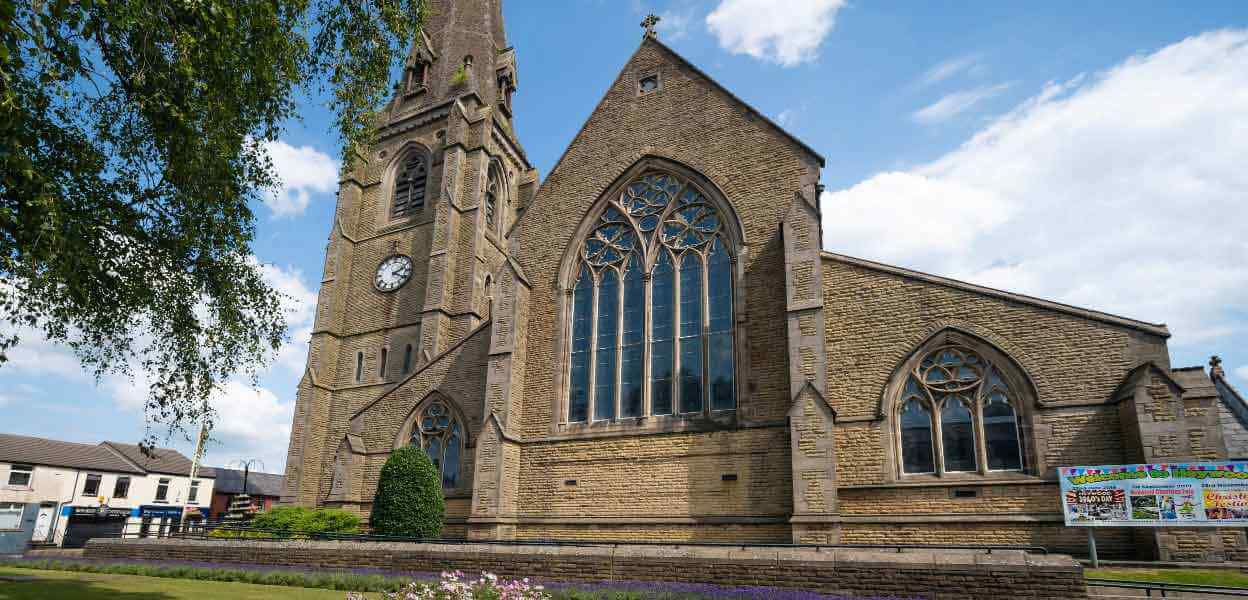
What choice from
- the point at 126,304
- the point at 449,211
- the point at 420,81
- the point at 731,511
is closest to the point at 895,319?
the point at 731,511

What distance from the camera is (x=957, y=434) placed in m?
15.4

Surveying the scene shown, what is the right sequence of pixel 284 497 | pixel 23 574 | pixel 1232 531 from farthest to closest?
pixel 284 497 → pixel 23 574 → pixel 1232 531

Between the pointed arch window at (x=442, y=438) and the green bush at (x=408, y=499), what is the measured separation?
7.18 feet

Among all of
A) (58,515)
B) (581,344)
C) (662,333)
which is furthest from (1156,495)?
(58,515)

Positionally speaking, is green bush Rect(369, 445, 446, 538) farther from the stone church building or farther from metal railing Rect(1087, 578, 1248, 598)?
metal railing Rect(1087, 578, 1248, 598)

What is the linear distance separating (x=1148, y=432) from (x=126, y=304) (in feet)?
58.7

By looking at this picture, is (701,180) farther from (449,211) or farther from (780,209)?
(449,211)

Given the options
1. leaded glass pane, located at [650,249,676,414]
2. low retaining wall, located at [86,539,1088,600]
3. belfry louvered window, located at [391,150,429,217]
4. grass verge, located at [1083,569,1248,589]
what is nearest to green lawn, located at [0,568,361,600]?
low retaining wall, located at [86,539,1088,600]

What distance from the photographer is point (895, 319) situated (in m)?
16.5

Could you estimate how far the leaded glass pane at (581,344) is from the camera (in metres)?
19.6

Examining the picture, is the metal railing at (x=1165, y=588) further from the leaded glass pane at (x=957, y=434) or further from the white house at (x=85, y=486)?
the white house at (x=85, y=486)

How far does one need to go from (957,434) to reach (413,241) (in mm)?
23339

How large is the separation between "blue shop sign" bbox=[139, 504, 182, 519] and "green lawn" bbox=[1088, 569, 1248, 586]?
47.1 metres

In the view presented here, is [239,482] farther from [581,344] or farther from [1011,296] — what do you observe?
[1011,296]
